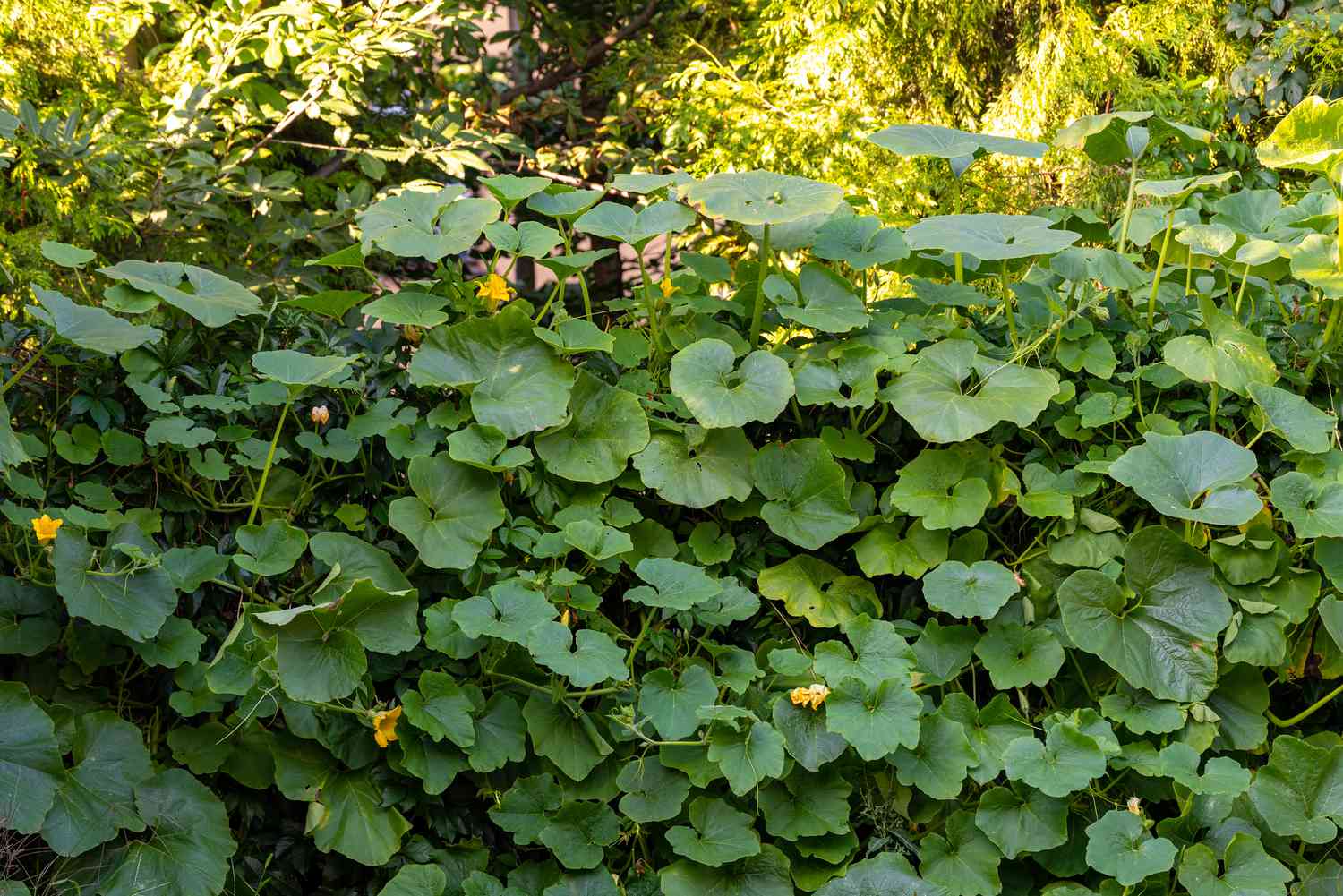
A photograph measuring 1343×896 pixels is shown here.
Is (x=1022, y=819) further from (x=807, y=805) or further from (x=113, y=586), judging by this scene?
(x=113, y=586)

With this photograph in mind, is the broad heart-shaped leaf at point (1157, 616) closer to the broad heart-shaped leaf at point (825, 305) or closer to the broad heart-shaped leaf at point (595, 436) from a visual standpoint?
the broad heart-shaped leaf at point (825, 305)

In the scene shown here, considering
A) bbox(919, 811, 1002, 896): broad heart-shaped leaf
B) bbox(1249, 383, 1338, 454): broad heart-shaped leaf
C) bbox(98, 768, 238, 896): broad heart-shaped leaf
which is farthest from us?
bbox(1249, 383, 1338, 454): broad heart-shaped leaf

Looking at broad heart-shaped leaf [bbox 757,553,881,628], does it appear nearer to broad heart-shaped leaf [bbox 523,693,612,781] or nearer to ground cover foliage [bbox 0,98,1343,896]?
ground cover foliage [bbox 0,98,1343,896]

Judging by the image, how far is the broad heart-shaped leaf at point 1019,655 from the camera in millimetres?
1714

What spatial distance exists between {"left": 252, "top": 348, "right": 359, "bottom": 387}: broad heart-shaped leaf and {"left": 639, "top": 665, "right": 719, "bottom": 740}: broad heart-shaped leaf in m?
0.63

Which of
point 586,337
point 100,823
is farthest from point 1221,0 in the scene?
point 100,823

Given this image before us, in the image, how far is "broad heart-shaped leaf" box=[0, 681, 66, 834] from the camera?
4.63ft

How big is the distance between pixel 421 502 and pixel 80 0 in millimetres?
2912

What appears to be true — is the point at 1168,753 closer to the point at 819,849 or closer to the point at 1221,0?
the point at 819,849

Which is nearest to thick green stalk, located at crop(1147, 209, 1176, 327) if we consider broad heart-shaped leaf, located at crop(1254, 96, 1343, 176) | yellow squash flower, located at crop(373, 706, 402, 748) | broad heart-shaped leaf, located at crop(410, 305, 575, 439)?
broad heart-shaped leaf, located at crop(1254, 96, 1343, 176)

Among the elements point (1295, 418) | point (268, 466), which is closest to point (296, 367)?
point (268, 466)

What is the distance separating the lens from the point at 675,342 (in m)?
1.91

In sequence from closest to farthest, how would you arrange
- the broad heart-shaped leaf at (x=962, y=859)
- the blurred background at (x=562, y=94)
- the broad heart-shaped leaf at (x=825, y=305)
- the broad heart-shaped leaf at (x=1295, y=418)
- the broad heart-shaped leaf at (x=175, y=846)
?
the broad heart-shaped leaf at (x=175, y=846), the broad heart-shaped leaf at (x=962, y=859), the broad heart-shaped leaf at (x=1295, y=418), the broad heart-shaped leaf at (x=825, y=305), the blurred background at (x=562, y=94)

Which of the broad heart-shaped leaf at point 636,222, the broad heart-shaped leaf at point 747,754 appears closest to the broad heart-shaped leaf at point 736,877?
the broad heart-shaped leaf at point 747,754
